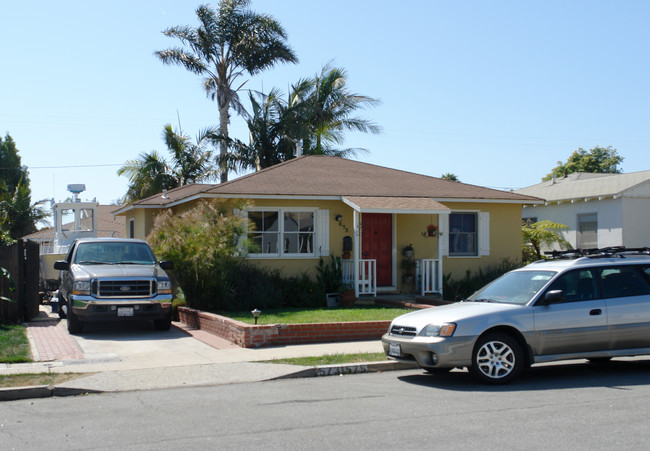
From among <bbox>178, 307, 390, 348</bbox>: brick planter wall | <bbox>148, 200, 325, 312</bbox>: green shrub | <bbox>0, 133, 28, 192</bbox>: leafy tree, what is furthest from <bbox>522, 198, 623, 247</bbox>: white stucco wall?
<bbox>0, 133, 28, 192</bbox>: leafy tree

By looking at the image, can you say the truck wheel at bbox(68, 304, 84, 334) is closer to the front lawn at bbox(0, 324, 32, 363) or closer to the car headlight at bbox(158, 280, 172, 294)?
the front lawn at bbox(0, 324, 32, 363)

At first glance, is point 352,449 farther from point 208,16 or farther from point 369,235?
point 208,16

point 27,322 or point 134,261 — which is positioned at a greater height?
point 134,261

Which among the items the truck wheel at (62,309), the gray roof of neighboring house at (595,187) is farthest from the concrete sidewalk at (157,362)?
the gray roof of neighboring house at (595,187)

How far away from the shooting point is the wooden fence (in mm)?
13586

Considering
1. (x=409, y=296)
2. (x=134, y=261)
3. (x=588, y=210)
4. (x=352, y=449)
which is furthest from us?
(x=588, y=210)

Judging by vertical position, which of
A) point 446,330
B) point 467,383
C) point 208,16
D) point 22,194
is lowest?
point 467,383

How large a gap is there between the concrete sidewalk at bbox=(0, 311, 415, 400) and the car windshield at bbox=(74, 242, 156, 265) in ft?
5.36

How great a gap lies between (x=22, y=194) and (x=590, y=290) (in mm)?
32592

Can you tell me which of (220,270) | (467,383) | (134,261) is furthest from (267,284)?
(467,383)

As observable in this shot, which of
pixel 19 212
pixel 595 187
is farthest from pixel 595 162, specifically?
pixel 19 212

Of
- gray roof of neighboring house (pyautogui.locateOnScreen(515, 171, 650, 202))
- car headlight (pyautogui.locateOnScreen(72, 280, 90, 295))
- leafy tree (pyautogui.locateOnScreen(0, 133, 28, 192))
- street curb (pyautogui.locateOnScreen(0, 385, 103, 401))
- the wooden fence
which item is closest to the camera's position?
street curb (pyautogui.locateOnScreen(0, 385, 103, 401))

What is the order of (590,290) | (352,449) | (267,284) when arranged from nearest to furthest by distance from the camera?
(352,449) → (590,290) → (267,284)

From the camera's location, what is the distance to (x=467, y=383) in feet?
28.3
